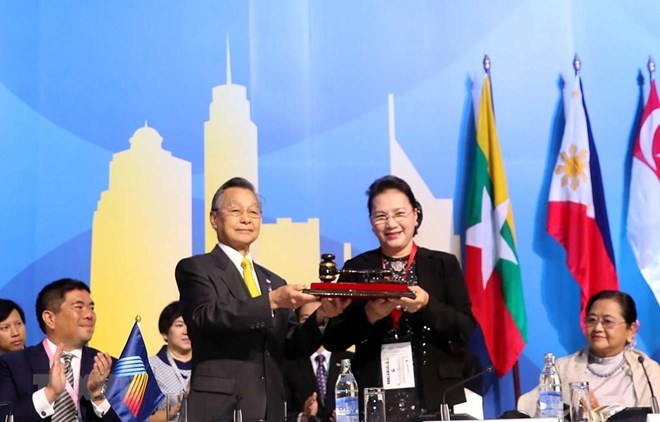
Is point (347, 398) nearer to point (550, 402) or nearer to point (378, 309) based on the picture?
point (378, 309)

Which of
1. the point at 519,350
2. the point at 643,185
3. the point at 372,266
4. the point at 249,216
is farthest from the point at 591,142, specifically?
the point at 249,216

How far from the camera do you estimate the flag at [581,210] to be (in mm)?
5195

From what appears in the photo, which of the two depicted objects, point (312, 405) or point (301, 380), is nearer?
point (312, 405)

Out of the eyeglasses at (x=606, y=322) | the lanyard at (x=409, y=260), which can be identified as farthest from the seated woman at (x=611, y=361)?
the lanyard at (x=409, y=260)

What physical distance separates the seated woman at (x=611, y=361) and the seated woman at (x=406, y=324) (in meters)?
1.17

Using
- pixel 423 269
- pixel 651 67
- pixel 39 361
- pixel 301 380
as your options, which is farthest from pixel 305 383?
pixel 651 67

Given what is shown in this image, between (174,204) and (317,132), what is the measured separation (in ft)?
2.88

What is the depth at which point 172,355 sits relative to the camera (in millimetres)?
4926

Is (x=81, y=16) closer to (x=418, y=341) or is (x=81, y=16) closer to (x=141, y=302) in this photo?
(x=141, y=302)

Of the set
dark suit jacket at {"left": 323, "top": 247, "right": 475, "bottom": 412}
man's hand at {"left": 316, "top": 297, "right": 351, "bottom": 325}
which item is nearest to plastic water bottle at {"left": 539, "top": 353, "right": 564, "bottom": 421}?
dark suit jacket at {"left": 323, "top": 247, "right": 475, "bottom": 412}

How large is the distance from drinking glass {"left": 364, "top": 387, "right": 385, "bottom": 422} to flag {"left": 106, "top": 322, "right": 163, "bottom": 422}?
1114 millimetres

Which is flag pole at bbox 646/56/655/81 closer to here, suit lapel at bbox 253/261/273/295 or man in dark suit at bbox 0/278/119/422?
suit lapel at bbox 253/261/273/295

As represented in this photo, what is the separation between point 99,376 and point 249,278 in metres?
0.95

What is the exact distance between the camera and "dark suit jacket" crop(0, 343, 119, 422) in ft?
13.0
